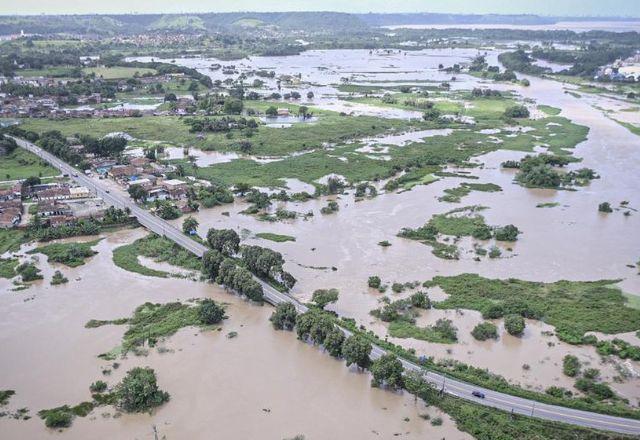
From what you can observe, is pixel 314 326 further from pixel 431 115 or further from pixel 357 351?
pixel 431 115

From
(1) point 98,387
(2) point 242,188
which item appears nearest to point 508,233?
(2) point 242,188

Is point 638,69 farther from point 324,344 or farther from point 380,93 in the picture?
point 324,344

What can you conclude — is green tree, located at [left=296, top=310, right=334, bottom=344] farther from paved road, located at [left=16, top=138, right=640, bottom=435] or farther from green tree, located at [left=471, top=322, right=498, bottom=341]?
green tree, located at [left=471, top=322, right=498, bottom=341]

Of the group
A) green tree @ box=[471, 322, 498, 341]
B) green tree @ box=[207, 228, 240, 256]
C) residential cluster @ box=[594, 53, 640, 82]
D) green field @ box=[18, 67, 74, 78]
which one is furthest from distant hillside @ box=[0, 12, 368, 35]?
green tree @ box=[471, 322, 498, 341]

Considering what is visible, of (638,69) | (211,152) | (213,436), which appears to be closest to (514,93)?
(638,69)

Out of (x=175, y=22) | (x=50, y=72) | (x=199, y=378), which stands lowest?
(x=199, y=378)

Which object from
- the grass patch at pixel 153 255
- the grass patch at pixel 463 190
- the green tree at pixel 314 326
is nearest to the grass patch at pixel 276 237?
the grass patch at pixel 153 255
